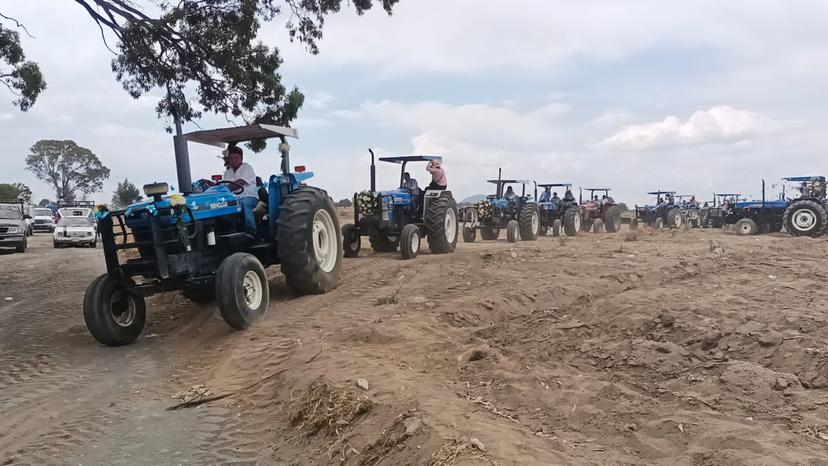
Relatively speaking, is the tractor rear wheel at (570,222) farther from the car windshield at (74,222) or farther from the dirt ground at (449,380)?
the car windshield at (74,222)

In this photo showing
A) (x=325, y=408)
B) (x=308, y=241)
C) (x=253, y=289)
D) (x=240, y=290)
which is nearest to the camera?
(x=325, y=408)

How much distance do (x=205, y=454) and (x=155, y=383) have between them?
186 centimetres

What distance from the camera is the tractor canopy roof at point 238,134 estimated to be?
8.34m

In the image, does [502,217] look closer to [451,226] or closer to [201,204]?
[451,226]

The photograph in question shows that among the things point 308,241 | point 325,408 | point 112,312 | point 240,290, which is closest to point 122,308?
point 112,312

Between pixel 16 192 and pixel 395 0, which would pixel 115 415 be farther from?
pixel 16 192

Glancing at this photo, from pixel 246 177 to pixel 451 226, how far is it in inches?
250

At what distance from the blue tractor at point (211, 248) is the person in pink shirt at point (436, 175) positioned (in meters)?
5.37

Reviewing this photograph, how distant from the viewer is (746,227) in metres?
24.0

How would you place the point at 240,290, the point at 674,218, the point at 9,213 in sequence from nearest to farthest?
the point at 240,290
the point at 9,213
the point at 674,218

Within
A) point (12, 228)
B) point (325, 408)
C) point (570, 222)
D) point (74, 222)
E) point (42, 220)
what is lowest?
point (325, 408)

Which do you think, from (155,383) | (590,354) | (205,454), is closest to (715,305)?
(590,354)

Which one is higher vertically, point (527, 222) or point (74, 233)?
point (74, 233)

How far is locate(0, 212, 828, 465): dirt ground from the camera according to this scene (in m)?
3.56
